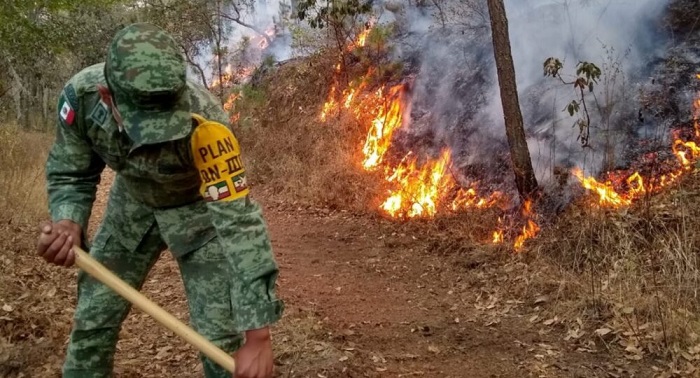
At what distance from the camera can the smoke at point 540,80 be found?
703 cm

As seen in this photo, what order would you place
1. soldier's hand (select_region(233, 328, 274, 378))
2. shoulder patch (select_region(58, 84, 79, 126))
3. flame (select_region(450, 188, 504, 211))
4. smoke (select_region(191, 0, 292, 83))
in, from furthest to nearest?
smoke (select_region(191, 0, 292, 83)), flame (select_region(450, 188, 504, 211)), shoulder patch (select_region(58, 84, 79, 126)), soldier's hand (select_region(233, 328, 274, 378))

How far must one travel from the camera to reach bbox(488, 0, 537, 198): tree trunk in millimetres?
6309

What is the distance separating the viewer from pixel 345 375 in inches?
141

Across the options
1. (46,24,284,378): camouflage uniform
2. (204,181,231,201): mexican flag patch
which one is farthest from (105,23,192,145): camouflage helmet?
(204,181,231,201): mexican flag patch

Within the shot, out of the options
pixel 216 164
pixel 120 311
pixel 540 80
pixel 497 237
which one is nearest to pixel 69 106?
pixel 216 164

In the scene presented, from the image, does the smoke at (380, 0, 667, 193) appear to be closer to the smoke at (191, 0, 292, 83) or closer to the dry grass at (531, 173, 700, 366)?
the dry grass at (531, 173, 700, 366)

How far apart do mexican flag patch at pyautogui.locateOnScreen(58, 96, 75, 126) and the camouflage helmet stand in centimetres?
36

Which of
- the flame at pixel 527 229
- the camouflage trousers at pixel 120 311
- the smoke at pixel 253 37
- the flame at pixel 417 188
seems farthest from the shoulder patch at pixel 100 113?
the smoke at pixel 253 37

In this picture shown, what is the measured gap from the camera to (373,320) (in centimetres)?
480

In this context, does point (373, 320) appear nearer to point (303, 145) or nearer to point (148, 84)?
point (148, 84)

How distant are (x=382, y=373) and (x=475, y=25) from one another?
26.1ft

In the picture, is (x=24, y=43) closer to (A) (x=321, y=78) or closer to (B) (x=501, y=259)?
(A) (x=321, y=78)

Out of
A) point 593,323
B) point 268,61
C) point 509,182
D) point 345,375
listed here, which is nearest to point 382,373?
point 345,375

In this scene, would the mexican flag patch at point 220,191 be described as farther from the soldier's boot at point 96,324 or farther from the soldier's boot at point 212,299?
the soldier's boot at point 96,324
